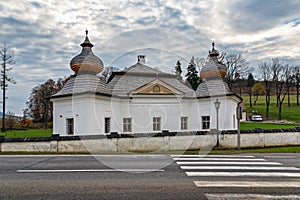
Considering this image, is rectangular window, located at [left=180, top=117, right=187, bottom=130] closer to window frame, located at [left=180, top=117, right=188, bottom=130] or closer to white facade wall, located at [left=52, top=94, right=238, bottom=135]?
window frame, located at [left=180, top=117, right=188, bottom=130]

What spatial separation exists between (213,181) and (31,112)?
59.2 m

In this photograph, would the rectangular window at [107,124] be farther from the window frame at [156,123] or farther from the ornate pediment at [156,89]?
the window frame at [156,123]

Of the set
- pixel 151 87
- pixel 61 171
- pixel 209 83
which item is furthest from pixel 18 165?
pixel 209 83

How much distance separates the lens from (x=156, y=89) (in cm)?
2480

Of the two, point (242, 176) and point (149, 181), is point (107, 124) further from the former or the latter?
point (242, 176)

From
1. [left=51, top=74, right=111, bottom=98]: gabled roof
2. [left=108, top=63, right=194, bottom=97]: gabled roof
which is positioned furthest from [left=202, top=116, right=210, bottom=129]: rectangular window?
[left=51, top=74, right=111, bottom=98]: gabled roof

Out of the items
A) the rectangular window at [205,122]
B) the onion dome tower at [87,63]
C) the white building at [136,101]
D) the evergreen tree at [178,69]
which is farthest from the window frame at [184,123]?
the onion dome tower at [87,63]

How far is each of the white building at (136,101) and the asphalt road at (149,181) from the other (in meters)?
11.5

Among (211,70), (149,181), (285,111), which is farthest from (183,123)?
(285,111)

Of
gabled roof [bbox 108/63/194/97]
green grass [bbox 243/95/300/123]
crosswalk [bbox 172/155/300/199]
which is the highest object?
gabled roof [bbox 108/63/194/97]

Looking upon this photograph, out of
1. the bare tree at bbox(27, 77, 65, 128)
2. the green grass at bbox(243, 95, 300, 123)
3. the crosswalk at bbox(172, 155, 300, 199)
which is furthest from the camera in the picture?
the green grass at bbox(243, 95, 300, 123)

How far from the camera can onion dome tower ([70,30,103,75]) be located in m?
22.7

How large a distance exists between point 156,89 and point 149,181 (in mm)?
17841

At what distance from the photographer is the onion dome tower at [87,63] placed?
22688 millimetres
